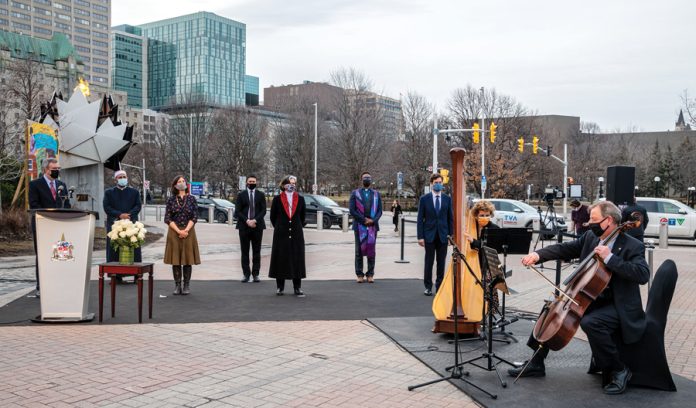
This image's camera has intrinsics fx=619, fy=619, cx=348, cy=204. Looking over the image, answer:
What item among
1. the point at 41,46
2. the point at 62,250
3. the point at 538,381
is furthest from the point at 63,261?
the point at 41,46

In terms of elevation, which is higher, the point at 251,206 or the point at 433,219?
the point at 251,206

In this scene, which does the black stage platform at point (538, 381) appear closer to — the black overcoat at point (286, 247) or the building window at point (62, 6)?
the black overcoat at point (286, 247)

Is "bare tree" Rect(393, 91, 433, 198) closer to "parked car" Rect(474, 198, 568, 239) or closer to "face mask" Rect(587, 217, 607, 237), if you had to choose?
"parked car" Rect(474, 198, 568, 239)

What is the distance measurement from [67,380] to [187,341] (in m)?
1.64

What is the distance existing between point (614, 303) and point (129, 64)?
197586 millimetres

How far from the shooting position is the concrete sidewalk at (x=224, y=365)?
502cm

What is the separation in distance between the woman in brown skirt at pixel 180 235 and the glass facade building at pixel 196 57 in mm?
167164

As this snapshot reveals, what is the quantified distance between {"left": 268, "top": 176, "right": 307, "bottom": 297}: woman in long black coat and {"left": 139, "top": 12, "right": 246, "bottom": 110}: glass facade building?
16737cm

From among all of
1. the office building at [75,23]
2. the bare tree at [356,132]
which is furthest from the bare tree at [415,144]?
the office building at [75,23]

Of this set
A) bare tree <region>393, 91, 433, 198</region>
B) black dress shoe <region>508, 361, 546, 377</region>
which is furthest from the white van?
bare tree <region>393, 91, 433, 198</region>

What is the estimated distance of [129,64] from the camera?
186m

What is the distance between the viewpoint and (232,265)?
46.8 ft

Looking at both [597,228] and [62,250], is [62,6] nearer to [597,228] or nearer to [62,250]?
[62,250]

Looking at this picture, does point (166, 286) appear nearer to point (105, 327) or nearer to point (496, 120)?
point (105, 327)
